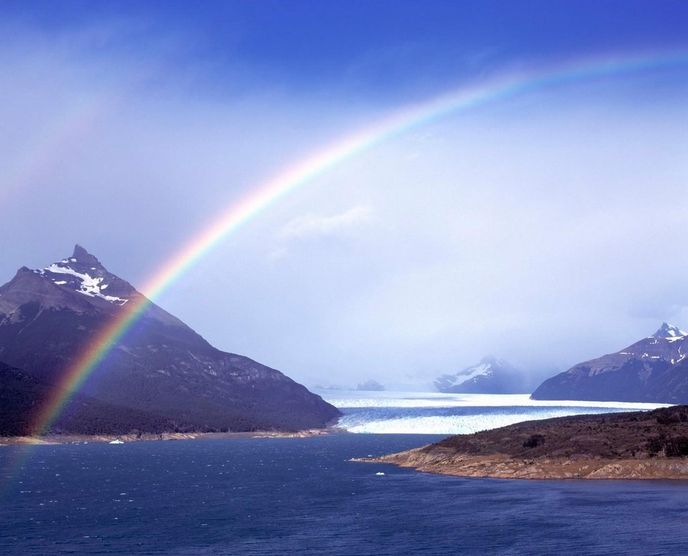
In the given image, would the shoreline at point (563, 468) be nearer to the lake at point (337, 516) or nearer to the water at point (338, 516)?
the lake at point (337, 516)

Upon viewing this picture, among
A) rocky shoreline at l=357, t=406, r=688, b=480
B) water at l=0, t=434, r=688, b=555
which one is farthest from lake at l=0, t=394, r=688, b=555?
rocky shoreline at l=357, t=406, r=688, b=480

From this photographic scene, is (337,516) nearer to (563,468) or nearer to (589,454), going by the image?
(563,468)

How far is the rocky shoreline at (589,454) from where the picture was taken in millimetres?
163125

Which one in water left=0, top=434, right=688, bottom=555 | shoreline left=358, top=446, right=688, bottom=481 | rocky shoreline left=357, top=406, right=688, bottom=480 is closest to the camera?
water left=0, top=434, right=688, bottom=555

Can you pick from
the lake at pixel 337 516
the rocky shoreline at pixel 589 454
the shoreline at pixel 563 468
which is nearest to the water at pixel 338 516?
the lake at pixel 337 516

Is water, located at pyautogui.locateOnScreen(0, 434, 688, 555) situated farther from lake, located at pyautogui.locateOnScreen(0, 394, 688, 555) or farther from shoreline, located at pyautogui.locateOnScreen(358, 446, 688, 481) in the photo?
shoreline, located at pyautogui.locateOnScreen(358, 446, 688, 481)

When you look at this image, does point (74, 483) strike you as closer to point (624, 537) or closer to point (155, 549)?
point (155, 549)

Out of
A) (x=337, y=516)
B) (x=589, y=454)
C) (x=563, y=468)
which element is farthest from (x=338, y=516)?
(x=589, y=454)

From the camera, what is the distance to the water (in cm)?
9050

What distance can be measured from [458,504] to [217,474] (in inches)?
2858

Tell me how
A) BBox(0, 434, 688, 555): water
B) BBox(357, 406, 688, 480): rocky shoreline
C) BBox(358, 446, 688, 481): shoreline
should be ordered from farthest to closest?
BBox(357, 406, 688, 480): rocky shoreline, BBox(358, 446, 688, 481): shoreline, BBox(0, 434, 688, 555): water

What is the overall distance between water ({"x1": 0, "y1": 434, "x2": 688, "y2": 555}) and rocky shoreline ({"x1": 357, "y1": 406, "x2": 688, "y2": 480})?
1093 cm

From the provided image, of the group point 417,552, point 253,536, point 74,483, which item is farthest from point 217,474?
point 417,552

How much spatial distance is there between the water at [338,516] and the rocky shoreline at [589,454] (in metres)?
10.9
